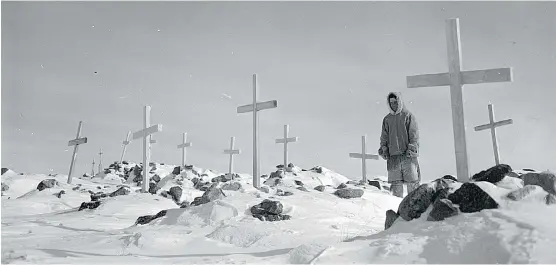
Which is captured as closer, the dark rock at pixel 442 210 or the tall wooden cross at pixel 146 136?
the dark rock at pixel 442 210

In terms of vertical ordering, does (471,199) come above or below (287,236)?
above

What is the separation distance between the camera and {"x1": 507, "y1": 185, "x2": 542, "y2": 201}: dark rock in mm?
4328

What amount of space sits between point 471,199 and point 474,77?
132 inches

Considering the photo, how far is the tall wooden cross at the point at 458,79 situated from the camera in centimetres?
675

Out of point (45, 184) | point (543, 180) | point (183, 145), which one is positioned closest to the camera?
point (543, 180)

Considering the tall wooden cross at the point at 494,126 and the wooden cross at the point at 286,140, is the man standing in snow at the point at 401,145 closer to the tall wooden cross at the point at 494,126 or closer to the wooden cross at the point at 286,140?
the tall wooden cross at the point at 494,126

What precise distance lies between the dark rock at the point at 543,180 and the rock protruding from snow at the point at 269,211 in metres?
4.22

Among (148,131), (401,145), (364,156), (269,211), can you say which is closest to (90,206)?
(148,131)

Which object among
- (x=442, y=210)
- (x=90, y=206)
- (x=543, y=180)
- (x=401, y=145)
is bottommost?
(x=90, y=206)

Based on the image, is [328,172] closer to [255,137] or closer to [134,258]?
[255,137]

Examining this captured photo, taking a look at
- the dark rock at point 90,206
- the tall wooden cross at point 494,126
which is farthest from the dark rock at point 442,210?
the tall wooden cross at point 494,126

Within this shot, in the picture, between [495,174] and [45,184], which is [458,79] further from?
[45,184]

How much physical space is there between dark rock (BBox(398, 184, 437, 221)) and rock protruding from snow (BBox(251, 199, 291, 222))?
323cm

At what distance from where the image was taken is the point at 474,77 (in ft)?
23.0
